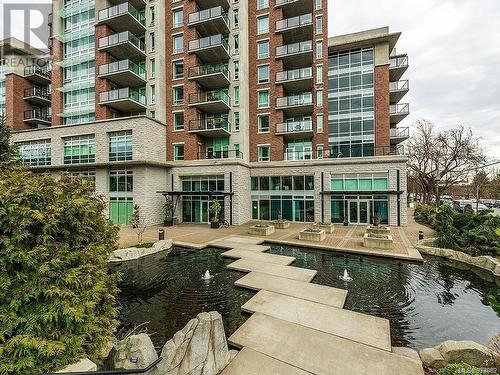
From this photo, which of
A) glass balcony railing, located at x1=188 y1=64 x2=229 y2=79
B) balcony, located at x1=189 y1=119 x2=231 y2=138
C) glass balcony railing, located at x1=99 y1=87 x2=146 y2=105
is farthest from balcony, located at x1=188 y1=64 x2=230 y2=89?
glass balcony railing, located at x1=99 y1=87 x2=146 y2=105

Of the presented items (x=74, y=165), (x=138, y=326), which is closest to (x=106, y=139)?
(x=74, y=165)

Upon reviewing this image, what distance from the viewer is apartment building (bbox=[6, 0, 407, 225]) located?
22.9m

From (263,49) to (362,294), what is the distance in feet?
87.3

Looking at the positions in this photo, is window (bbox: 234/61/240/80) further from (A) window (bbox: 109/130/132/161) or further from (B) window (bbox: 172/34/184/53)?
(A) window (bbox: 109/130/132/161)

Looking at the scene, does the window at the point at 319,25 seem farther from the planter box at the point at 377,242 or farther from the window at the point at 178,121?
the planter box at the point at 377,242

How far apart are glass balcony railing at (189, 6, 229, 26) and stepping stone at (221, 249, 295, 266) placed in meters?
23.6

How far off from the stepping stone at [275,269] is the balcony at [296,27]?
81.7ft

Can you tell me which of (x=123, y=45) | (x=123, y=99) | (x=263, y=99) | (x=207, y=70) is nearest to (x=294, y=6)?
(x=263, y=99)

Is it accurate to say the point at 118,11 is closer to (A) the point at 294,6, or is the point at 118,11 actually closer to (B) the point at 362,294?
(A) the point at 294,6

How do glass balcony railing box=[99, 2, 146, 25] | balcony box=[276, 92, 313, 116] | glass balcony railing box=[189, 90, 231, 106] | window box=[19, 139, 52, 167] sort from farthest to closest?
window box=[19, 139, 52, 167]
glass balcony railing box=[189, 90, 231, 106]
balcony box=[276, 92, 313, 116]
glass balcony railing box=[99, 2, 146, 25]

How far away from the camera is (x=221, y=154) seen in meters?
25.1

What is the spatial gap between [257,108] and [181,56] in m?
9.97

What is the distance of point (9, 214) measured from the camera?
3.13 m

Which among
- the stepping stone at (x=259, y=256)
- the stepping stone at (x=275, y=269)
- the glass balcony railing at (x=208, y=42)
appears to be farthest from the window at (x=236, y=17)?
the stepping stone at (x=275, y=269)
